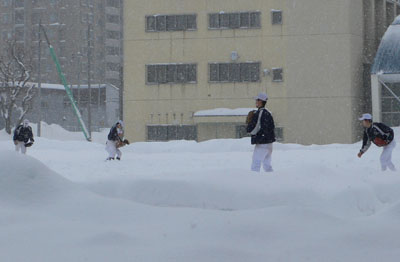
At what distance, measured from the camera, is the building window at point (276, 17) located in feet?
152

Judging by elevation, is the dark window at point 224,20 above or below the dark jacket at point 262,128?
above

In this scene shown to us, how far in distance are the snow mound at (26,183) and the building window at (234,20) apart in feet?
131

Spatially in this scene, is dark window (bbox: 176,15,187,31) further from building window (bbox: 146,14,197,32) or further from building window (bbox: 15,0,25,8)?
building window (bbox: 15,0,25,8)

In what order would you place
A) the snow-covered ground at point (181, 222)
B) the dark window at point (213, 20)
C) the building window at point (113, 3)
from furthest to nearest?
the building window at point (113, 3) → the dark window at point (213, 20) → the snow-covered ground at point (181, 222)

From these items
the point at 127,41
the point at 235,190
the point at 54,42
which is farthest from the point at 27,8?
the point at 235,190

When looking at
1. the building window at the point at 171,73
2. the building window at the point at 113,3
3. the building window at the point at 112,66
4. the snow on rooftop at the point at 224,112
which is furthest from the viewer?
the building window at the point at 113,3

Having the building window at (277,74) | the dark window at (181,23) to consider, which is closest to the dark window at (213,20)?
the dark window at (181,23)

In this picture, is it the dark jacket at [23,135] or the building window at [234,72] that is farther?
the building window at [234,72]

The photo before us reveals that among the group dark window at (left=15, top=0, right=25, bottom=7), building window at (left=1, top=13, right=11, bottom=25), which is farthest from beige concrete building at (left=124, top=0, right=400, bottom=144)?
building window at (left=1, top=13, right=11, bottom=25)

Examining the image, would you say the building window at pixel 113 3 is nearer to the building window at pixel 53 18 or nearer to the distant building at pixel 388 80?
the building window at pixel 53 18

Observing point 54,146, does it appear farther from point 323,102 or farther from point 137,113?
point 323,102

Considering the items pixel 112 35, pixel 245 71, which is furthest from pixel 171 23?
pixel 112 35

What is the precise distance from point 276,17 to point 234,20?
8.43 ft

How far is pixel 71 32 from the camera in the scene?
92938 mm
